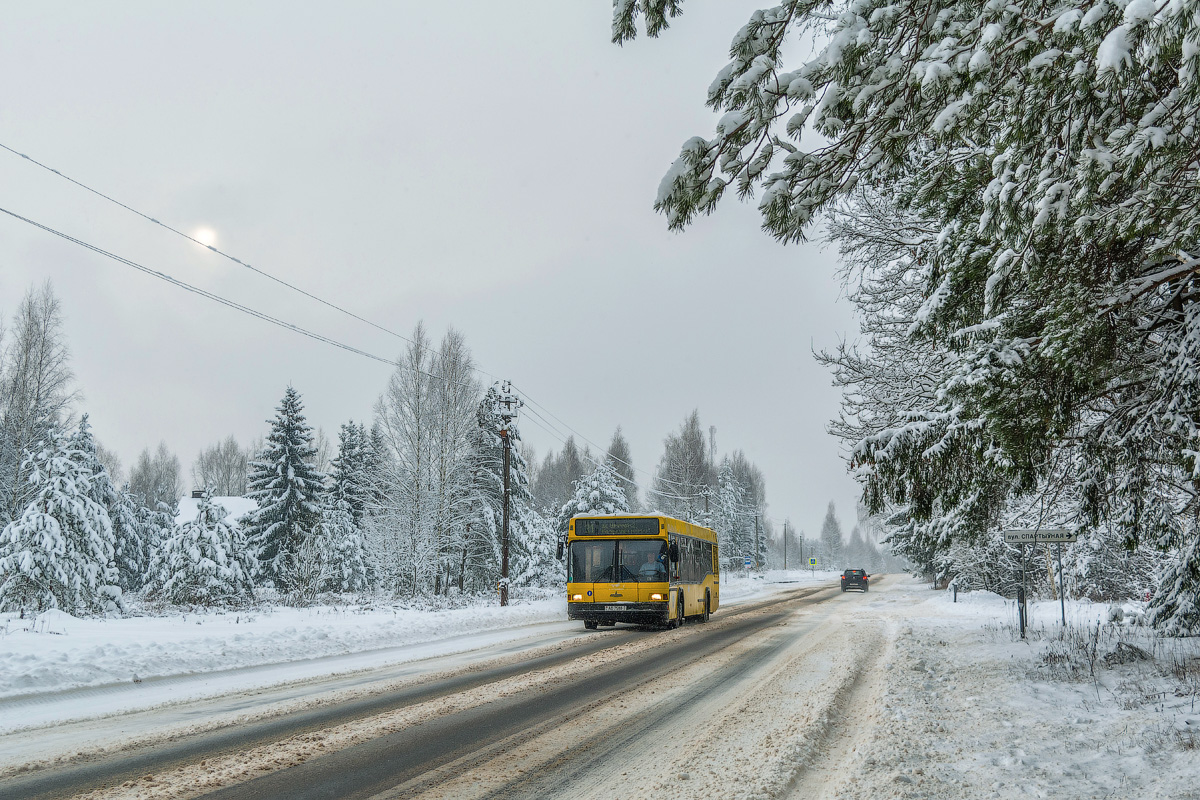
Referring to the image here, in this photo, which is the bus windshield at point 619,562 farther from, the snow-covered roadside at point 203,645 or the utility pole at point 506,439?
the utility pole at point 506,439

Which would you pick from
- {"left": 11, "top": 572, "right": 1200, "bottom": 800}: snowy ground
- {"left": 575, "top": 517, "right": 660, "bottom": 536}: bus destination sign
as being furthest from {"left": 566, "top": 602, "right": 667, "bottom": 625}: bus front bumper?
{"left": 575, "top": 517, "right": 660, "bottom": 536}: bus destination sign

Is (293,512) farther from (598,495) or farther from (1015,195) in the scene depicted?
(1015,195)

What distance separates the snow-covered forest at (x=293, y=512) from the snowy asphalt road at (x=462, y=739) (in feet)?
60.1

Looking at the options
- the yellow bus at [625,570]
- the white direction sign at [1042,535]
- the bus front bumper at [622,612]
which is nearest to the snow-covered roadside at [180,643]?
the bus front bumper at [622,612]

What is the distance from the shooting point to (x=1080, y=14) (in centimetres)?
353

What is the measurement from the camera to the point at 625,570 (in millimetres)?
18422

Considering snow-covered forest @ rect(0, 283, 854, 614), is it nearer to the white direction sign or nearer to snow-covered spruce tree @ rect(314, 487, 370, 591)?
snow-covered spruce tree @ rect(314, 487, 370, 591)

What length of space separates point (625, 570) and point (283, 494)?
27577mm

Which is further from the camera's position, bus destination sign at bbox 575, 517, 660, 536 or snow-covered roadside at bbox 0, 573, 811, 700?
bus destination sign at bbox 575, 517, 660, 536

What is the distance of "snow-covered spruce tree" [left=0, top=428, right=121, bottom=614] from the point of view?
857 inches

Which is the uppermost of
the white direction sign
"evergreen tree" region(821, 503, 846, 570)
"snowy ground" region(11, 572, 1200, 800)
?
the white direction sign

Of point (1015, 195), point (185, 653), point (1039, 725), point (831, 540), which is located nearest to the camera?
point (1015, 195)

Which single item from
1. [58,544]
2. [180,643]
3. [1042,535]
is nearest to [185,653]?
[180,643]

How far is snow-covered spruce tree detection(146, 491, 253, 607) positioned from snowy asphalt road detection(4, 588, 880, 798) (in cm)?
2085
